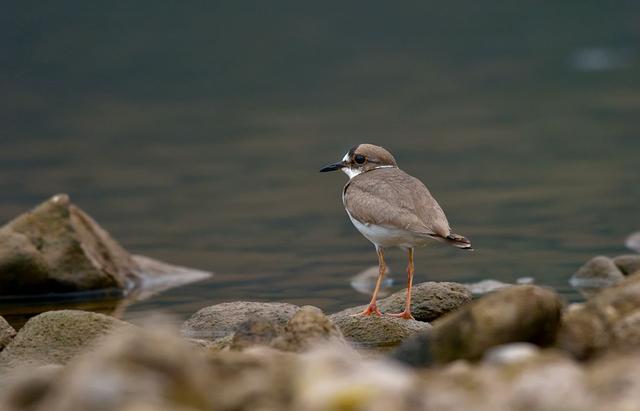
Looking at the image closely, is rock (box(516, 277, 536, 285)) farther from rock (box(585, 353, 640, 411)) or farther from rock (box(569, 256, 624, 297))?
rock (box(585, 353, 640, 411))

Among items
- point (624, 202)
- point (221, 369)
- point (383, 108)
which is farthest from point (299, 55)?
point (221, 369)

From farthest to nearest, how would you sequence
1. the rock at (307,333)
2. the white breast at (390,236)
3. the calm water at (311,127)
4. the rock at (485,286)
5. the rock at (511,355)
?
the calm water at (311,127), the rock at (485,286), the white breast at (390,236), the rock at (307,333), the rock at (511,355)

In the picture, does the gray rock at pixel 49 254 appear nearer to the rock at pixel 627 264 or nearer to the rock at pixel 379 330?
the rock at pixel 379 330

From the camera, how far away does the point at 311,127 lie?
34.2m

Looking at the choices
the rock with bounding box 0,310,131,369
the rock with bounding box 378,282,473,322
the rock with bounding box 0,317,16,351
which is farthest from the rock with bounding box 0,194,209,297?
the rock with bounding box 378,282,473,322

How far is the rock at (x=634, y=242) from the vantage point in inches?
606

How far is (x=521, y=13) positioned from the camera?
53.1m

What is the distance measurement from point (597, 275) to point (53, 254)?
538cm

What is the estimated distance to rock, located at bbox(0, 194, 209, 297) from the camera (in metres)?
12.9

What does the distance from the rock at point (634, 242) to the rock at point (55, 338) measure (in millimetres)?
8134

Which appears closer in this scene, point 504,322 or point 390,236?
point 504,322

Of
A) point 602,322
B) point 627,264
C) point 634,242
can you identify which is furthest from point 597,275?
point 602,322

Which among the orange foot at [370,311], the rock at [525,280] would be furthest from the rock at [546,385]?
the rock at [525,280]

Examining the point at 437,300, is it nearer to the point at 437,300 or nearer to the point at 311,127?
the point at 437,300
